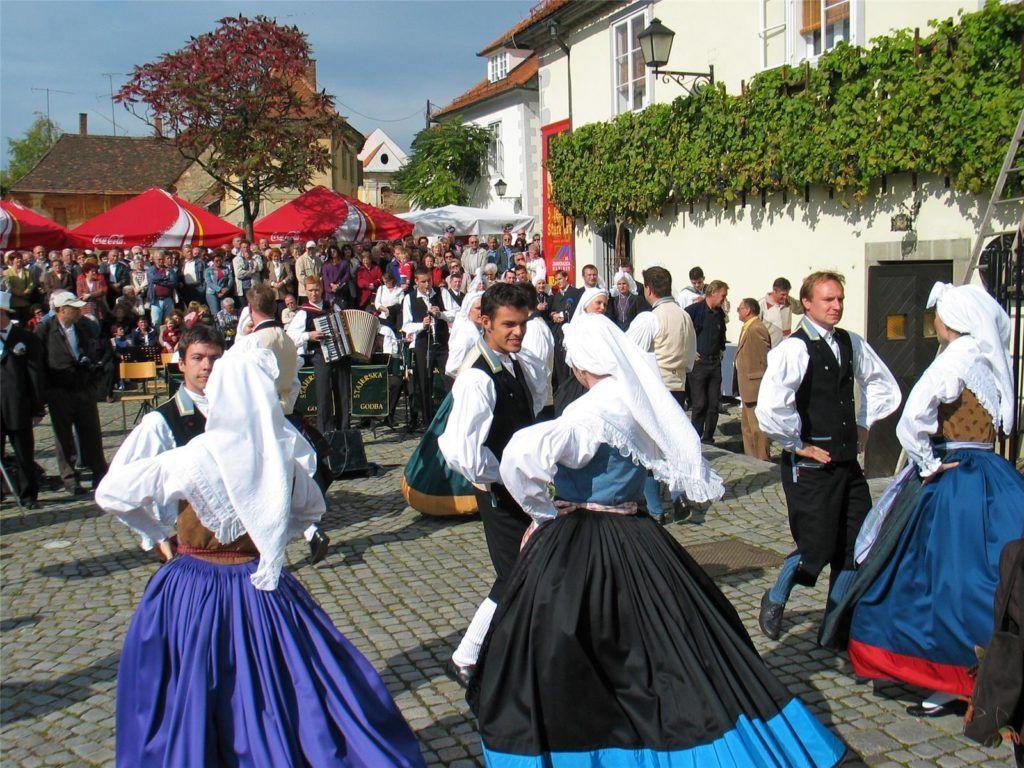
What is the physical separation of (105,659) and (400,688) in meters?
1.77

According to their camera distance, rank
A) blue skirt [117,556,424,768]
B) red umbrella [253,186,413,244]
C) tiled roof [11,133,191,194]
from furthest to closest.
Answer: tiled roof [11,133,191,194] < red umbrella [253,186,413,244] < blue skirt [117,556,424,768]

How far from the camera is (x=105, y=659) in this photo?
17.5ft

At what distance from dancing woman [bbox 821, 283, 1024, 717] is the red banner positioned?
1370cm

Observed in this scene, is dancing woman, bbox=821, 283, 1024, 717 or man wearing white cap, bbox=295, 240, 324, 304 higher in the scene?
man wearing white cap, bbox=295, 240, 324, 304

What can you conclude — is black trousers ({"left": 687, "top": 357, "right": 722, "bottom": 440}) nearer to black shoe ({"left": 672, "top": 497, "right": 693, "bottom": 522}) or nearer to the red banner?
black shoe ({"left": 672, "top": 497, "right": 693, "bottom": 522})

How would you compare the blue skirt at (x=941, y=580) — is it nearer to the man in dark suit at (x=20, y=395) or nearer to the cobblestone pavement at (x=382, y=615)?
the cobblestone pavement at (x=382, y=615)

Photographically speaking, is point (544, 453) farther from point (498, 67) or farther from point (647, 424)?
point (498, 67)

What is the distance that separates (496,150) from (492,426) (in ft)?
92.8

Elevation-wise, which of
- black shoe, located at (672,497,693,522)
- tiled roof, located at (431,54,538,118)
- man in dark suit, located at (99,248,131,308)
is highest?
tiled roof, located at (431,54,538,118)

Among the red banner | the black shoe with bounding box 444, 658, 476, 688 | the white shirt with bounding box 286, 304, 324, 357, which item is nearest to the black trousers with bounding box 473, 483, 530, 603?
the black shoe with bounding box 444, 658, 476, 688

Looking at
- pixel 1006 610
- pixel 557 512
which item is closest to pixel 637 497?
pixel 557 512

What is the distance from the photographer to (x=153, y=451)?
396cm

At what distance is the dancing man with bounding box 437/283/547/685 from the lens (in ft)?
14.1

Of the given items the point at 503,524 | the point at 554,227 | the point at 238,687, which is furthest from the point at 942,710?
the point at 554,227
